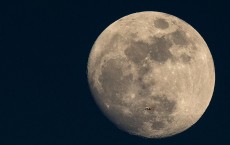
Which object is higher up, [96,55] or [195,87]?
[96,55]

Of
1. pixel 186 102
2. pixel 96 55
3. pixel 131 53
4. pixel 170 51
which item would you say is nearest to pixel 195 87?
pixel 186 102

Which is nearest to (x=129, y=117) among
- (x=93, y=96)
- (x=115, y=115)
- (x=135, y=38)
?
(x=115, y=115)

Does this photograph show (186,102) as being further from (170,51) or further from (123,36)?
(123,36)

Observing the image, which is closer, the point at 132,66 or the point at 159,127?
the point at 132,66

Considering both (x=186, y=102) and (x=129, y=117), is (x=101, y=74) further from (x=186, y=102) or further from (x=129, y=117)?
(x=186, y=102)

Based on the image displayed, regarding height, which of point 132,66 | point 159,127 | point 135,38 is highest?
point 135,38

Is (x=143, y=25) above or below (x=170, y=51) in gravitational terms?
above
